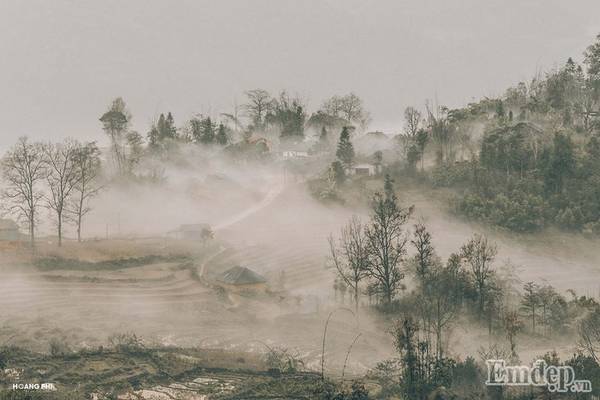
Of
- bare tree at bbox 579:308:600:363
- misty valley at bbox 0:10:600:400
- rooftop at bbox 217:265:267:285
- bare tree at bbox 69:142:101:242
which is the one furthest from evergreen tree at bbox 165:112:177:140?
bare tree at bbox 579:308:600:363

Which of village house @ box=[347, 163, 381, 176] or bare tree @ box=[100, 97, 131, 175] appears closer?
village house @ box=[347, 163, 381, 176]

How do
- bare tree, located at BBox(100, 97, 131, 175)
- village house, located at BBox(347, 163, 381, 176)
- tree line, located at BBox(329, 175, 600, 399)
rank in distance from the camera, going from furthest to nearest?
bare tree, located at BBox(100, 97, 131, 175) < village house, located at BBox(347, 163, 381, 176) < tree line, located at BBox(329, 175, 600, 399)

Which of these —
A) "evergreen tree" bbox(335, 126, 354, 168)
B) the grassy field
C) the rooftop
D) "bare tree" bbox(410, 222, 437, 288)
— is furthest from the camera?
"evergreen tree" bbox(335, 126, 354, 168)

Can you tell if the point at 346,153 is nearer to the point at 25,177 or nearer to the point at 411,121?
the point at 411,121

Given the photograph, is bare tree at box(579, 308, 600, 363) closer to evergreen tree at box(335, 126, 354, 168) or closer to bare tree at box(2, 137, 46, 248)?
evergreen tree at box(335, 126, 354, 168)

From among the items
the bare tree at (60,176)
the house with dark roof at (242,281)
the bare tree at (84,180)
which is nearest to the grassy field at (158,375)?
the house with dark roof at (242,281)

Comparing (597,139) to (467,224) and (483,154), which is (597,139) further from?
(467,224)

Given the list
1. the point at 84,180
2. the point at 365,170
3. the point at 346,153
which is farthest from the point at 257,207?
the point at 84,180
